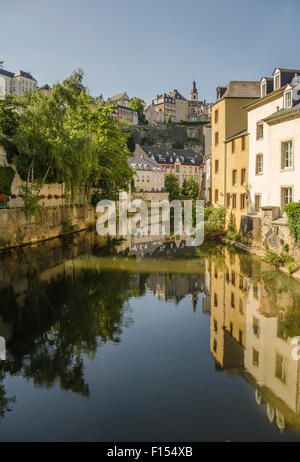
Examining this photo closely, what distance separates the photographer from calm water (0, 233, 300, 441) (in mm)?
5656

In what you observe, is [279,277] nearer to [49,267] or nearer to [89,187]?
[49,267]

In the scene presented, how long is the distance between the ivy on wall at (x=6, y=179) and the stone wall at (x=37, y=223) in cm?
153

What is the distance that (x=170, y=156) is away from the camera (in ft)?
304

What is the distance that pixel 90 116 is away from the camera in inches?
1394

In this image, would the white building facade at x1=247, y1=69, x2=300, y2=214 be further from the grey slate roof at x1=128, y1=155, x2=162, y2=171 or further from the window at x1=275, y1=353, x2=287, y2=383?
the grey slate roof at x1=128, y1=155, x2=162, y2=171

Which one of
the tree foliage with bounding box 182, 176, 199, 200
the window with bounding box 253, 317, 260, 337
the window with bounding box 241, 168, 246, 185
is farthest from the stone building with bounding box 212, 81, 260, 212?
the tree foliage with bounding box 182, 176, 199, 200

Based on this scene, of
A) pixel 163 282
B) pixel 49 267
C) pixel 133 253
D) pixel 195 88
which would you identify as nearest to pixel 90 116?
pixel 133 253

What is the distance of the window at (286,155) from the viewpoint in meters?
18.6

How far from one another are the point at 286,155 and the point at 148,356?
14.3 meters

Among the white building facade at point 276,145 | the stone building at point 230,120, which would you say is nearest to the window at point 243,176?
the stone building at point 230,120

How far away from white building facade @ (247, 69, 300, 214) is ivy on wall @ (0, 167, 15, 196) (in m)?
14.5

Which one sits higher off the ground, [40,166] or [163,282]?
[40,166]

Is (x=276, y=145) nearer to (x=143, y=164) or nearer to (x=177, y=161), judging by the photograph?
(x=143, y=164)
